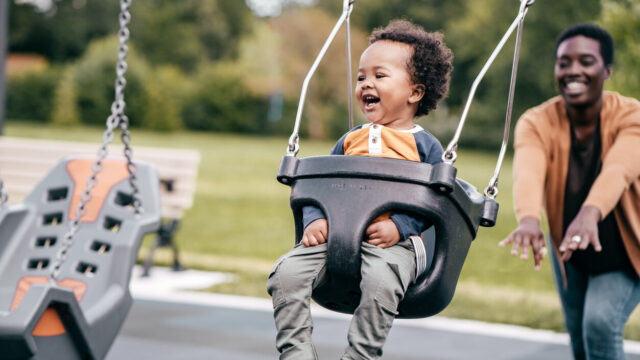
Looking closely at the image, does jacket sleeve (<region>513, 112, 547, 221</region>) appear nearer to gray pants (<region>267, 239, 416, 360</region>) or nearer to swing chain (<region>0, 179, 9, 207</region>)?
gray pants (<region>267, 239, 416, 360</region>)

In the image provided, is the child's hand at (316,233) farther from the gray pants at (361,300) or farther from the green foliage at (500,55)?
the green foliage at (500,55)

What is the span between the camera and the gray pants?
2.26 metres

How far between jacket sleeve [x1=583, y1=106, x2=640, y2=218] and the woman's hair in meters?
0.27

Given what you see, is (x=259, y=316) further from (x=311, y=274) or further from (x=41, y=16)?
(x=41, y=16)

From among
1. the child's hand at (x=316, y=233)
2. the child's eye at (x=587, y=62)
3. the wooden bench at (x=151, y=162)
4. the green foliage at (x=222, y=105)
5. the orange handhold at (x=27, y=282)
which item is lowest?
the green foliage at (x=222, y=105)

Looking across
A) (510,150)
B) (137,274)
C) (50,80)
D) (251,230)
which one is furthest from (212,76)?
(137,274)

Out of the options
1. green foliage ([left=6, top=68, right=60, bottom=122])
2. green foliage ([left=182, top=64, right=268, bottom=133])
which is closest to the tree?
green foliage ([left=182, top=64, right=268, bottom=133])

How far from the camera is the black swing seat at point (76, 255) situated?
333 cm

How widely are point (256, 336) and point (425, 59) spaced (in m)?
2.97

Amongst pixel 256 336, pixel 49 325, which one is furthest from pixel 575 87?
pixel 256 336

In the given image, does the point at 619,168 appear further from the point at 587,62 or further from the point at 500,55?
the point at 500,55

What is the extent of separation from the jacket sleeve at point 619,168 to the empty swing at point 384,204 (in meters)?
0.69

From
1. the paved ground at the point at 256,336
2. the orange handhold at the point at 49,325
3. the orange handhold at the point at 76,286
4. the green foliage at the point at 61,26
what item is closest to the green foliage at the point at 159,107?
the green foliage at the point at 61,26

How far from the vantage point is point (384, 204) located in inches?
90.2
